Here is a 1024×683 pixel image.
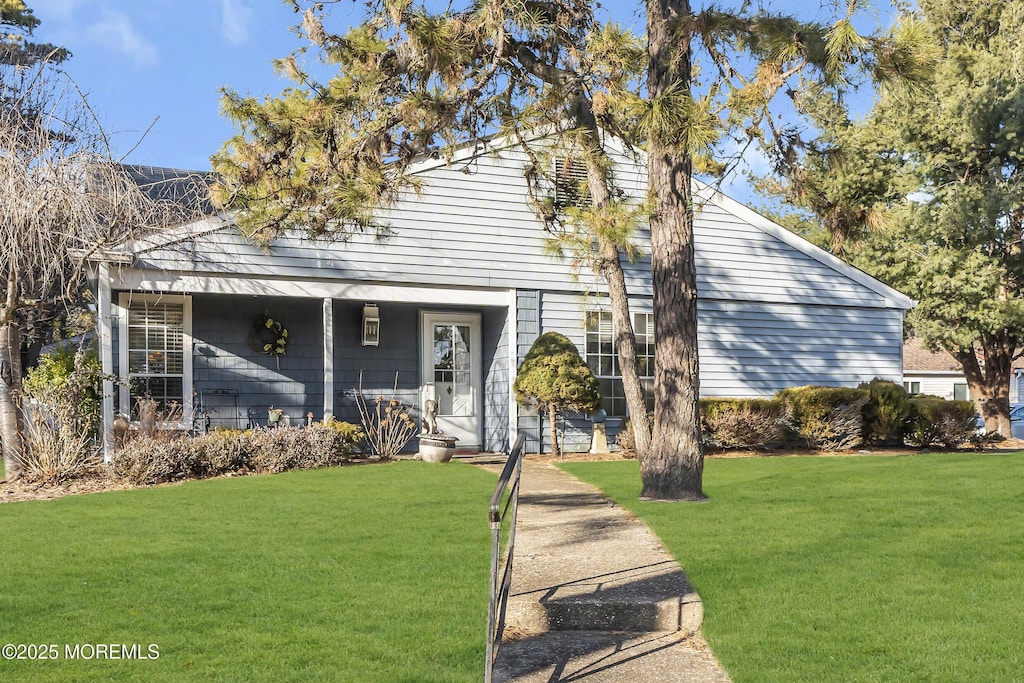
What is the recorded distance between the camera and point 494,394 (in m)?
14.1

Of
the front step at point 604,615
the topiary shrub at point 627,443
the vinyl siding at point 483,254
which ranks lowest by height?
the front step at point 604,615

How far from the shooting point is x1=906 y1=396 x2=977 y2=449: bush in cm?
1480

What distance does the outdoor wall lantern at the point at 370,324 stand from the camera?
13.3 metres

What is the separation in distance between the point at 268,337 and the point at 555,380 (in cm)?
409

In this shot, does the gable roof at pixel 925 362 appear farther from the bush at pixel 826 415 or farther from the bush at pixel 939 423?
the bush at pixel 826 415

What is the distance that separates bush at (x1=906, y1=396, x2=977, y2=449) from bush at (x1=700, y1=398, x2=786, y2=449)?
2.60 meters

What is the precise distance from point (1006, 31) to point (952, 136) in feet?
8.28

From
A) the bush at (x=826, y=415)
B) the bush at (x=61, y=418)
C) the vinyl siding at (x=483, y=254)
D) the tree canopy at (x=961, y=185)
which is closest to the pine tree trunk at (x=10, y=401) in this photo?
the bush at (x=61, y=418)

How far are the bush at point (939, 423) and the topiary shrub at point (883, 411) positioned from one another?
0.19 m

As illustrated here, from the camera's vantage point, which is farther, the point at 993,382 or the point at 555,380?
the point at 993,382

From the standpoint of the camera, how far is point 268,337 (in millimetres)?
12945

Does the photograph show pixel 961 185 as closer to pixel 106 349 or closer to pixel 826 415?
pixel 826 415

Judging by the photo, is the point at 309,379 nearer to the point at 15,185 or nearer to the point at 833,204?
the point at 15,185

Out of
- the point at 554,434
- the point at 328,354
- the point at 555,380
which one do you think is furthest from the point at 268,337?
the point at 554,434
